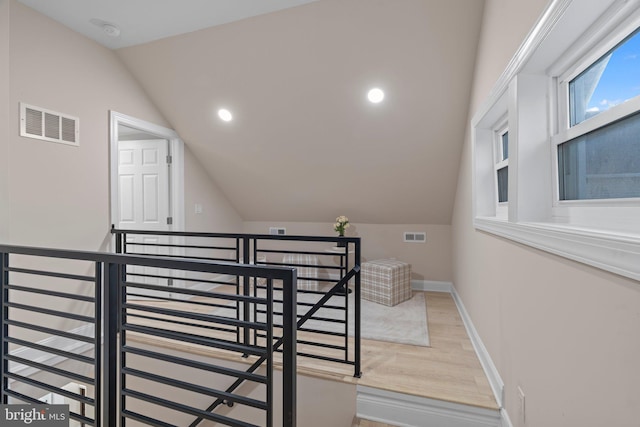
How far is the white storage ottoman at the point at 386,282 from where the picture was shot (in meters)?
3.70

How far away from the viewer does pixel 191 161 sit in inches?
166

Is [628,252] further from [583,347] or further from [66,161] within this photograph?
[66,161]

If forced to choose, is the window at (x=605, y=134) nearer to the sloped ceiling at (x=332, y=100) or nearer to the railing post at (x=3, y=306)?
the sloped ceiling at (x=332, y=100)

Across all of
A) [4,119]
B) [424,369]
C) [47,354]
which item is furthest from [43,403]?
[424,369]

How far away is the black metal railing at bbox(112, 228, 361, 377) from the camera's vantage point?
7.13 ft

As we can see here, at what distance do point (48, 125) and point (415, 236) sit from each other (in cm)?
412

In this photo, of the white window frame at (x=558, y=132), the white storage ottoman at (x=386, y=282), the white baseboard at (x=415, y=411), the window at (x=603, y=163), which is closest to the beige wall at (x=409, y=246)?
the white storage ottoman at (x=386, y=282)

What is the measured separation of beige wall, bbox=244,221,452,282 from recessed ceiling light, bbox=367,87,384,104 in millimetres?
1965

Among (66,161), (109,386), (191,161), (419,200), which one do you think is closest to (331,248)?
(419,200)

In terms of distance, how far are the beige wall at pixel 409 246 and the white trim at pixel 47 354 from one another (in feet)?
9.50

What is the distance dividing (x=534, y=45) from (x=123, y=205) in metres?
4.40

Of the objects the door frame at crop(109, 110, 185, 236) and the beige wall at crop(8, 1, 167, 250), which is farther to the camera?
the door frame at crop(109, 110, 185, 236)

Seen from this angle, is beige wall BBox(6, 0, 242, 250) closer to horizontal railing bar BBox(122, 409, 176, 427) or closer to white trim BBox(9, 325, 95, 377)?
white trim BBox(9, 325, 95, 377)

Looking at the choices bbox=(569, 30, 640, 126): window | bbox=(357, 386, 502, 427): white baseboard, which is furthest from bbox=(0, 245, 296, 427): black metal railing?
bbox=(569, 30, 640, 126): window
